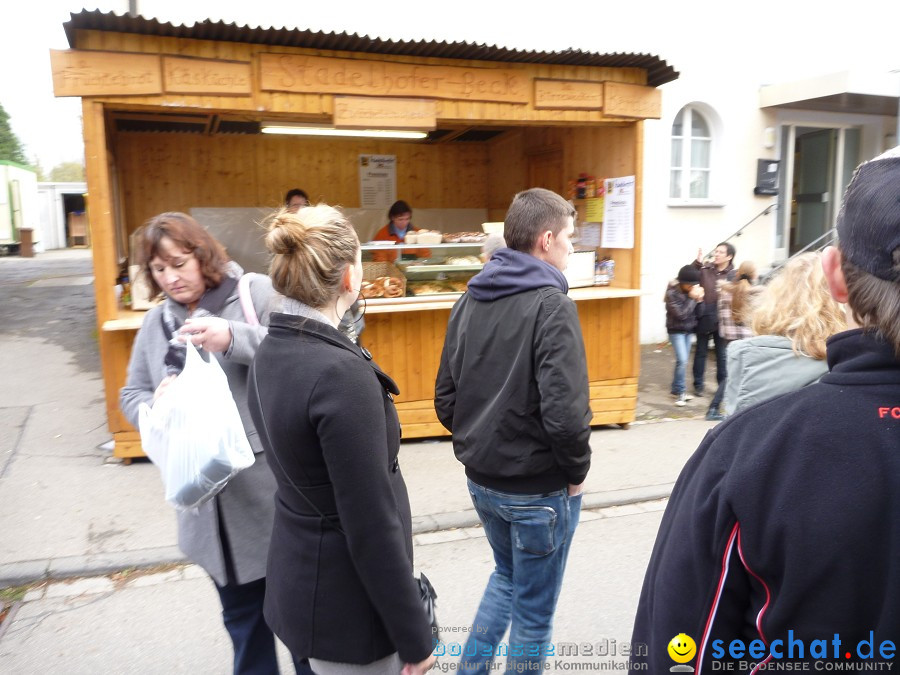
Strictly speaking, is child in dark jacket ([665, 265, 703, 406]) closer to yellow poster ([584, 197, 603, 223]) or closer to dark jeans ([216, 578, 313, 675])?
yellow poster ([584, 197, 603, 223])

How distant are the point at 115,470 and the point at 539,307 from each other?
14.3ft

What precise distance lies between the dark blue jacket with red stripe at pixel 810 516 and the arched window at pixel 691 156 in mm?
9703

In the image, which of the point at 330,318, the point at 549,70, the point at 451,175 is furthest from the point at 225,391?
the point at 451,175

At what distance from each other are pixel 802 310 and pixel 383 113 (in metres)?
4.20

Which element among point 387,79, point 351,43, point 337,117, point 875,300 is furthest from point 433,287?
point 875,300

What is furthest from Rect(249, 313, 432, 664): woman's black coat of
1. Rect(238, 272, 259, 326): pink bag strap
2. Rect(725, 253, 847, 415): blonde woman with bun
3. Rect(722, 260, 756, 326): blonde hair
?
Rect(722, 260, 756, 326): blonde hair

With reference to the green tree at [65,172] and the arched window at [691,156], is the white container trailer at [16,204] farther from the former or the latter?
the green tree at [65,172]

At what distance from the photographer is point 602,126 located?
6.55 meters

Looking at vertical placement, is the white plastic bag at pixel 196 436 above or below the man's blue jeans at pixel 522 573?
above

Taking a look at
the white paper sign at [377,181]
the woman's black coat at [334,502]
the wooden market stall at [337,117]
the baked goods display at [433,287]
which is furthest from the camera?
the white paper sign at [377,181]

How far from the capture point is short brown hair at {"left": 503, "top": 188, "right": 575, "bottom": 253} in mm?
2490

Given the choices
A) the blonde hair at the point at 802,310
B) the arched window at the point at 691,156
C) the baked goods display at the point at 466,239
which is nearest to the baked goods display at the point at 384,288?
the baked goods display at the point at 466,239

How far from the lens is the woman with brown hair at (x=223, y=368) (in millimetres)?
2178

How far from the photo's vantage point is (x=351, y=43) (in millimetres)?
5035
